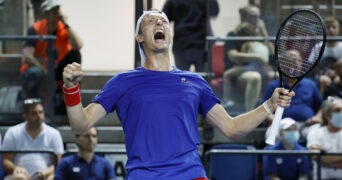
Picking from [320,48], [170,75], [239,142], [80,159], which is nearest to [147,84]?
[170,75]

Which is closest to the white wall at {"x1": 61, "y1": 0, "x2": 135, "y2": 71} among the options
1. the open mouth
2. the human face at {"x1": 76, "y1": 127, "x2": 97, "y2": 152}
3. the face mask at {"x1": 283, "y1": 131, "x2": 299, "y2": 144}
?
the human face at {"x1": 76, "y1": 127, "x2": 97, "y2": 152}

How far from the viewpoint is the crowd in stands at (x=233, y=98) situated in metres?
9.42

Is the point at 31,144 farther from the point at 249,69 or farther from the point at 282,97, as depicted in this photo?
the point at 282,97

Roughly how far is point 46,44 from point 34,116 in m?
0.96

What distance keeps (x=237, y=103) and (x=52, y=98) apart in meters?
1.91

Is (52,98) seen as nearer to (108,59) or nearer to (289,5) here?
(108,59)

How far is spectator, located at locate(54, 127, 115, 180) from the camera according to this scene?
9.25m

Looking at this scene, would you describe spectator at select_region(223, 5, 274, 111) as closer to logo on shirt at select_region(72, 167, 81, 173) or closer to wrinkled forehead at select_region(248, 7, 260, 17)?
wrinkled forehead at select_region(248, 7, 260, 17)

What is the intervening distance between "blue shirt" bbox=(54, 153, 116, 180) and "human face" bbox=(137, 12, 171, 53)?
3668mm

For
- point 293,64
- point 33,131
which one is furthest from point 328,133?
point 293,64

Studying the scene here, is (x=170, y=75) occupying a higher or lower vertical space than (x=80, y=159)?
higher

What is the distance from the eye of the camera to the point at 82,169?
30.6ft

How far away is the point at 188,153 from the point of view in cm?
555

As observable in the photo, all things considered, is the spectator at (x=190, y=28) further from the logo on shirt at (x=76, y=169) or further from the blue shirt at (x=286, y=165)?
the logo on shirt at (x=76, y=169)
